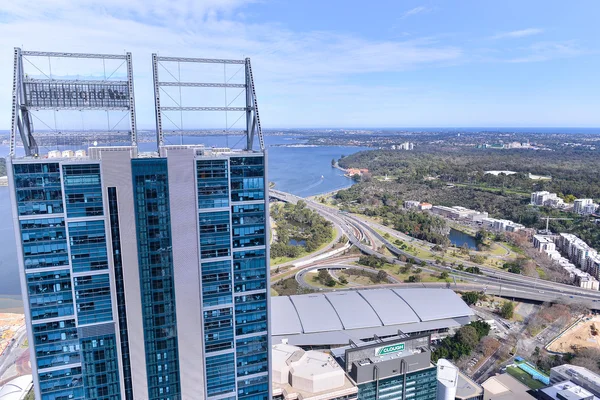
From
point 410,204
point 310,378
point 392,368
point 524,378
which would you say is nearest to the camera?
point 310,378

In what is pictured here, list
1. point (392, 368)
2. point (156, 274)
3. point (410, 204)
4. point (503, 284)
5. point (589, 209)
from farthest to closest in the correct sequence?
1. point (410, 204)
2. point (589, 209)
3. point (503, 284)
4. point (392, 368)
5. point (156, 274)

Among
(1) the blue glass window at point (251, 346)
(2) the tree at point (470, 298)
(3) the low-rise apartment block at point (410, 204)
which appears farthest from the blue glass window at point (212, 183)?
(3) the low-rise apartment block at point (410, 204)

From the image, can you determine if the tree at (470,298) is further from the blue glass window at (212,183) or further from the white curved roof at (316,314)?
the blue glass window at (212,183)

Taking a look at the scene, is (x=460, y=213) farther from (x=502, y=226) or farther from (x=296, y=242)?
(x=296, y=242)

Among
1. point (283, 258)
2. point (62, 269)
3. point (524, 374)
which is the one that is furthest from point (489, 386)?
point (283, 258)

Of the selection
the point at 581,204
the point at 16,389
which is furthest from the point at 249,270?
the point at 581,204

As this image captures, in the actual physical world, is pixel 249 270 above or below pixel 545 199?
above
